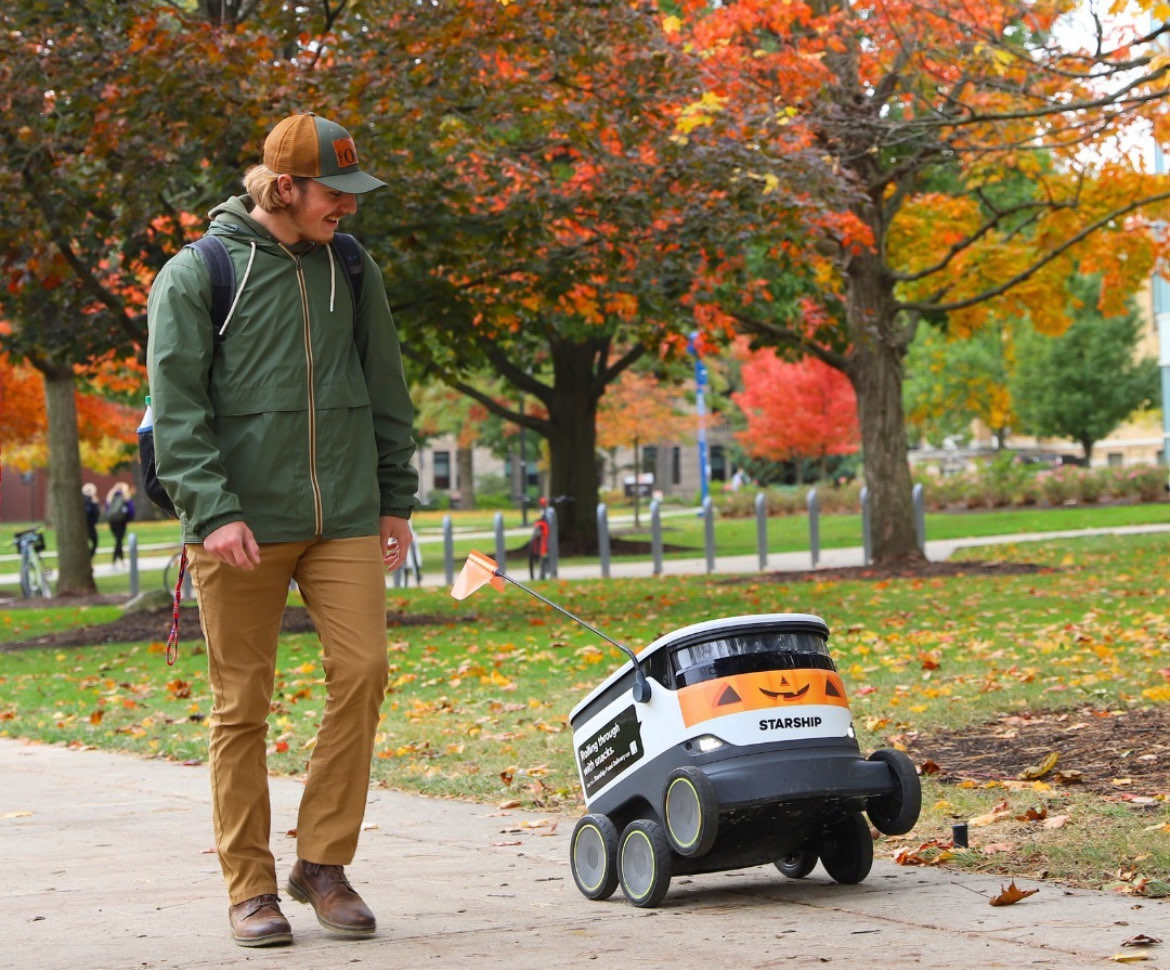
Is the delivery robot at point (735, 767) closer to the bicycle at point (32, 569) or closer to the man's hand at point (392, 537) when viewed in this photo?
the man's hand at point (392, 537)

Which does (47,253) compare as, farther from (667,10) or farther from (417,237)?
(667,10)

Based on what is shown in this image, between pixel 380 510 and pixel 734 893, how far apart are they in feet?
4.93

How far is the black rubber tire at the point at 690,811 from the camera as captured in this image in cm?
441

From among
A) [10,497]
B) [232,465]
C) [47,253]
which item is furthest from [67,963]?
[10,497]

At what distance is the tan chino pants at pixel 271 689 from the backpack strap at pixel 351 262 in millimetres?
701

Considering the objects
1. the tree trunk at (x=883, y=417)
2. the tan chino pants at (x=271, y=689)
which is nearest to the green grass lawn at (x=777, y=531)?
the tree trunk at (x=883, y=417)

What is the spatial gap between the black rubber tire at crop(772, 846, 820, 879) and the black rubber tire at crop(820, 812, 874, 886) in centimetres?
6

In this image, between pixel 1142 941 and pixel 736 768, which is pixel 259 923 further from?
pixel 1142 941

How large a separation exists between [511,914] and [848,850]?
0.97m

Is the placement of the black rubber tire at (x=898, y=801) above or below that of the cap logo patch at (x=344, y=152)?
below

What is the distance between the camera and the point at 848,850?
488cm

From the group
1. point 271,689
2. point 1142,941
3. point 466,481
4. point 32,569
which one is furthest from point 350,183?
point 466,481

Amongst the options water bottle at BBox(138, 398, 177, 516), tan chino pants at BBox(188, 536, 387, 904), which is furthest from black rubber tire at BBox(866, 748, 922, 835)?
water bottle at BBox(138, 398, 177, 516)

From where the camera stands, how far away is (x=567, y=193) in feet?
50.8
